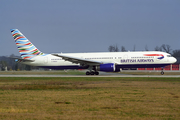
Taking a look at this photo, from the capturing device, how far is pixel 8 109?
376 inches

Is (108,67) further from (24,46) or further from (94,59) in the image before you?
(24,46)

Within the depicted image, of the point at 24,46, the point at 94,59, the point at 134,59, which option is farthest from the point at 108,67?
the point at 24,46

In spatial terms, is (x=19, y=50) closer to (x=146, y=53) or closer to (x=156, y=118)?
(x=146, y=53)

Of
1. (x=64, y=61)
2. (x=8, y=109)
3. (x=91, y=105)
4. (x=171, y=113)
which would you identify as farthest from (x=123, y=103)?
(x=64, y=61)

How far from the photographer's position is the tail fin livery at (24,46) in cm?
3791

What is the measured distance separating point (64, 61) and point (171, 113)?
96.3 ft

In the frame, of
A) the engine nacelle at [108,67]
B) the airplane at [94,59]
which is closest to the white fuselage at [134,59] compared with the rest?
the airplane at [94,59]

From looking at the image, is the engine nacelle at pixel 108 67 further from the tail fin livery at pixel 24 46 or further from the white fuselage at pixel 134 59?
the tail fin livery at pixel 24 46

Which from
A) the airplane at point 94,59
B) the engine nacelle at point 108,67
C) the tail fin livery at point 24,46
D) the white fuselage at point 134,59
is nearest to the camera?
the engine nacelle at point 108,67

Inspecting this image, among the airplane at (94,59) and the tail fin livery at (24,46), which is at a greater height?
the tail fin livery at (24,46)

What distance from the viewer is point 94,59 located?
36.4 meters

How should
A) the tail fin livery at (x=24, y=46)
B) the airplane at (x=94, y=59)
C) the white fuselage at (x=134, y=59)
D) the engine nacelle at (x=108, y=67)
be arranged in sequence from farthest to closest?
the tail fin livery at (x=24, y=46)
the white fuselage at (x=134, y=59)
the airplane at (x=94, y=59)
the engine nacelle at (x=108, y=67)

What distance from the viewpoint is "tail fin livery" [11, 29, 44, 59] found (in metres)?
37.9

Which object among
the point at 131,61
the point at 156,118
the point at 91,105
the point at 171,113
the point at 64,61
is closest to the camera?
the point at 156,118
